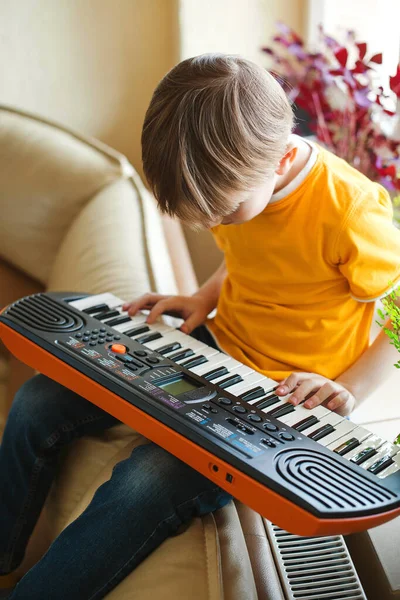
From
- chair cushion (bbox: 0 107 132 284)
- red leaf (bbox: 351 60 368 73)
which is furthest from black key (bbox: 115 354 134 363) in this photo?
red leaf (bbox: 351 60 368 73)

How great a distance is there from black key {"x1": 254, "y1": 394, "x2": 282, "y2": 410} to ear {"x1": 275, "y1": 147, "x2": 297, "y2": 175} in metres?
0.34

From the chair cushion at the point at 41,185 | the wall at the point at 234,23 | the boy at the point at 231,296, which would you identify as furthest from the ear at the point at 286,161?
the wall at the point at 234,23

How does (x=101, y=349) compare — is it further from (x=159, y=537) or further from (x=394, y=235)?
(x=394, y=235)

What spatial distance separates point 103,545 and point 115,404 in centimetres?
19

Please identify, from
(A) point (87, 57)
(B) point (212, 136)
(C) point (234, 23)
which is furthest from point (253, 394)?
(A) point (87, 57)

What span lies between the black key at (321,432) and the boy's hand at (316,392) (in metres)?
0.06

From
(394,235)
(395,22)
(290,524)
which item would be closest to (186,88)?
(394,235)

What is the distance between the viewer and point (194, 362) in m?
1.03

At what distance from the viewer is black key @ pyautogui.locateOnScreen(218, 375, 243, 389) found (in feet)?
3.19

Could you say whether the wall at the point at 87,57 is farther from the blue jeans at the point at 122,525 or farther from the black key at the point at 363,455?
the black key at the point at 363,455

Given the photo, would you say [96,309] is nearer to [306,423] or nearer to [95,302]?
[95,302]

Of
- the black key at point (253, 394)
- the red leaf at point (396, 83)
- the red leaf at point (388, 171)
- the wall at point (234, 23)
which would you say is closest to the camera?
the black key at point (253, 394)

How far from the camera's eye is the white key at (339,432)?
85 cm

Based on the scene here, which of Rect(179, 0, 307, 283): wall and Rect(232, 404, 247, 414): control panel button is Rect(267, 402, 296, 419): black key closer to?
Rect(232, 404, 247, 414): control panel button
